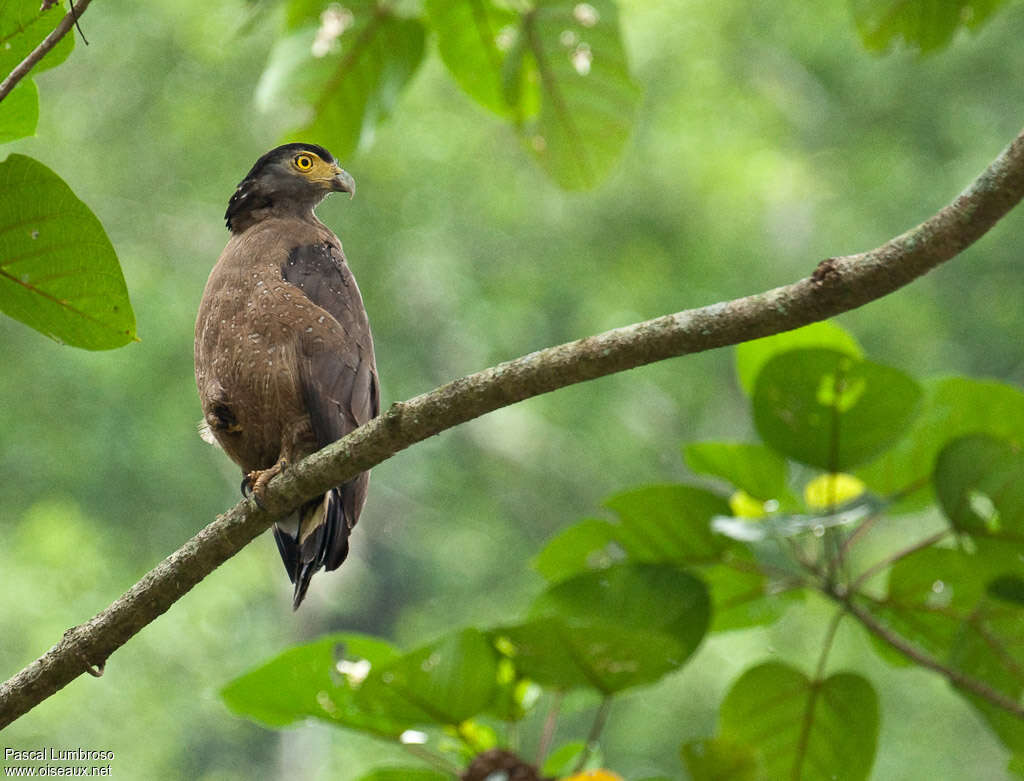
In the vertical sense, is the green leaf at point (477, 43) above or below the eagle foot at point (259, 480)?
above

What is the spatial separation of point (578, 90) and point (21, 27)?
4.84 feet

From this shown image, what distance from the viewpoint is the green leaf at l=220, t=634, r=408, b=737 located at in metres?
2.15

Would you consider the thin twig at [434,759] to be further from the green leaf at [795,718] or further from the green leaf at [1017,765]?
the green leaf at [1017,765]

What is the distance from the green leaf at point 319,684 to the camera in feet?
7.06

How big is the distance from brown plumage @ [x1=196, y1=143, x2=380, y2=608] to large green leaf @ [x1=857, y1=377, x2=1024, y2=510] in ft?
3.51

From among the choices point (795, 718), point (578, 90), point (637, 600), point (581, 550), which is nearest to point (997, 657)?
point (795, 718)

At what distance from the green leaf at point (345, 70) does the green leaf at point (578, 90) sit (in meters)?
0.29

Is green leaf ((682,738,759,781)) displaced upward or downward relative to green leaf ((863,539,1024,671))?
downward

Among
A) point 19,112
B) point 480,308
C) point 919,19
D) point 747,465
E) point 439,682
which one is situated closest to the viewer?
point 19,112

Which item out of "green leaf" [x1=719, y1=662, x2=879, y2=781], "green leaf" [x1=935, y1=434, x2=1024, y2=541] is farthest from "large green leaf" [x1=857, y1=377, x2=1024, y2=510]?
"green leaf" [x1=719, y1=662, x2=879, y2=781]

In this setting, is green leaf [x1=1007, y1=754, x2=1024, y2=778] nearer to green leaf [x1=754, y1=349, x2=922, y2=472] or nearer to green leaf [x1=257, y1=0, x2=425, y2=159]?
green leaf [x1=754, y1=349, x2=922, y2=472]

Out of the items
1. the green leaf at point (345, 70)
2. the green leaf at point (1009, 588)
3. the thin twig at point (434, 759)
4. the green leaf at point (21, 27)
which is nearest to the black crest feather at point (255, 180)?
the green leaf at point (345, 70)

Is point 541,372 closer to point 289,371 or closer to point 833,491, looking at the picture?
point 289,371

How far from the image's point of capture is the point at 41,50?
1.50m
